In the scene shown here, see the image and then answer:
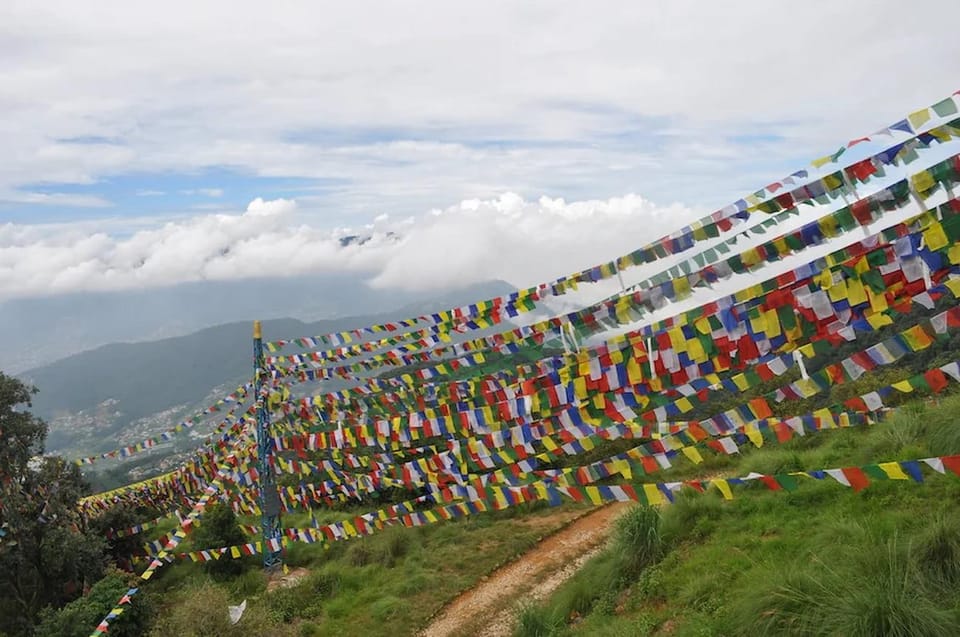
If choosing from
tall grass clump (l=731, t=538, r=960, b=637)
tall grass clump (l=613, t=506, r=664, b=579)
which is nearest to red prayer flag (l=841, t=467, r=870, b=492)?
tall grass clump (l=731, t=538, r=960, b=637)

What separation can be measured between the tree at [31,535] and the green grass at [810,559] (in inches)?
446

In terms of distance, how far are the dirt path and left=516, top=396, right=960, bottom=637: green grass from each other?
5.42 ft

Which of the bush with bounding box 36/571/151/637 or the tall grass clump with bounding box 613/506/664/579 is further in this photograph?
the bush with bounding box 36/571/151/637

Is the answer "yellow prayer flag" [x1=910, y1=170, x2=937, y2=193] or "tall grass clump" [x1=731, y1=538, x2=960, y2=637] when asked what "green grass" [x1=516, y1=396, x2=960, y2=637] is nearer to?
"tall grass clump" [x1=731, y1=538, x2=960, y2=637]

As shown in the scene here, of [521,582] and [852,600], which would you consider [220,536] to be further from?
→ [852,600]

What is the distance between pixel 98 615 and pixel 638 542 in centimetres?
999

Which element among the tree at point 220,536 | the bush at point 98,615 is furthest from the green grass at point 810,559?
the tree at point 220,536

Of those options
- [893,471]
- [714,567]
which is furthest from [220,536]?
[893,471]

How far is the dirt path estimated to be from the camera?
35.0 ft

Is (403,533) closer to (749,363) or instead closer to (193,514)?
(193,514)

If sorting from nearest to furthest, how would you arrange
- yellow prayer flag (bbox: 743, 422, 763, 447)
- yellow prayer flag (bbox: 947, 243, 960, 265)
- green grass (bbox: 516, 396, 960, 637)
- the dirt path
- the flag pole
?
yellow prayer flag (bbox: 947, 243, 960, 265), green grass (bbox: 516, 396, 960, 637), yellow prayer flag (bbox: 743, 422, 763, 447), the dirt path, the flag pole

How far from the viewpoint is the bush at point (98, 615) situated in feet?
36.1


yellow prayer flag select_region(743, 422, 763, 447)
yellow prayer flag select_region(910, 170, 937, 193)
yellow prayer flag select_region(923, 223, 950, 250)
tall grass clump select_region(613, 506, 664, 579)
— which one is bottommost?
tall grass clump select_region(613, 506, 664, 579)

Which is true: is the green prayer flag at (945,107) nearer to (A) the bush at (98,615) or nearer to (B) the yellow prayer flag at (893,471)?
(B) the yellow prayer flag at (893,471)
